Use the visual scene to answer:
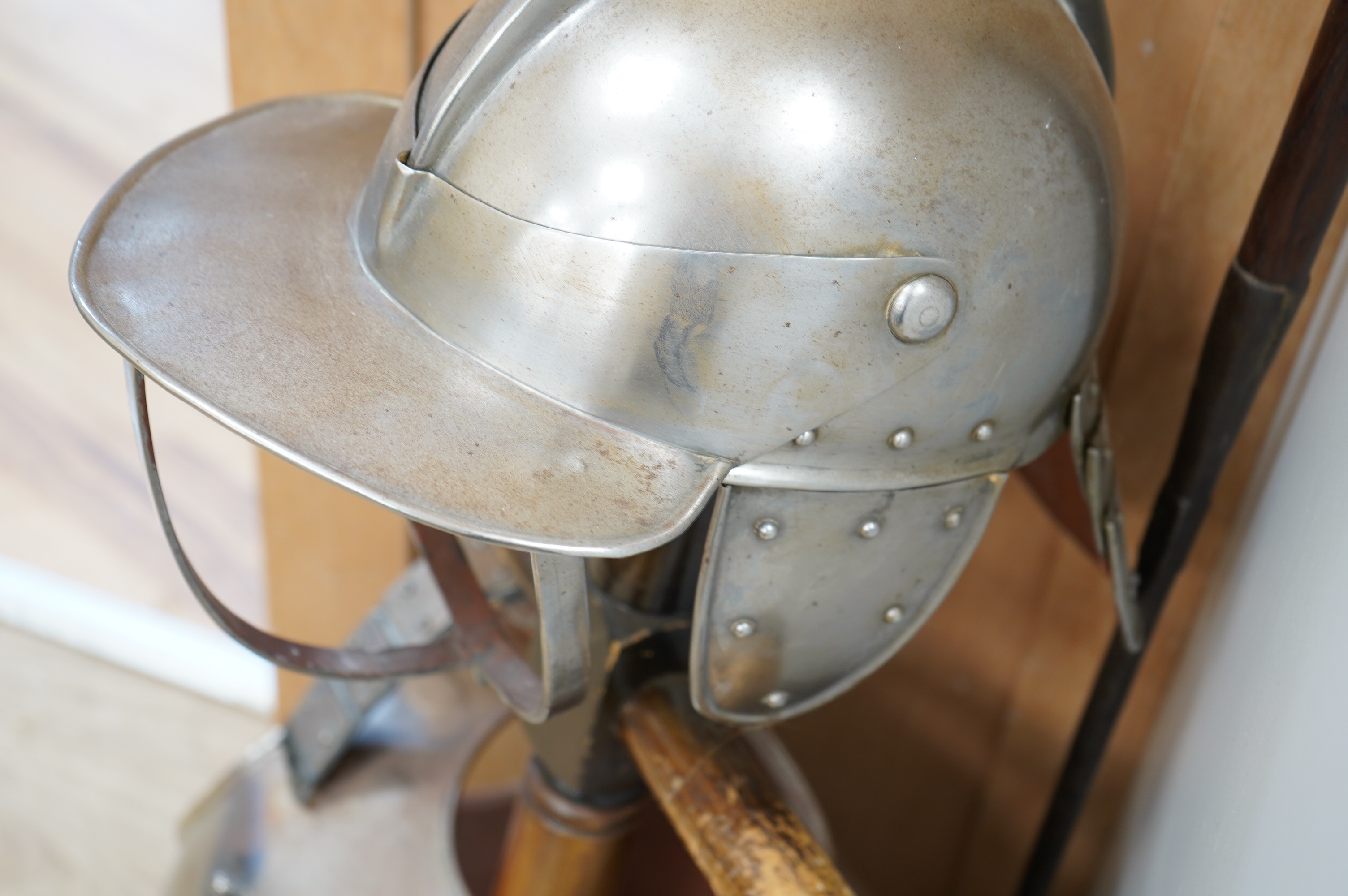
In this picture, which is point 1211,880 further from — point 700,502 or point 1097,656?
point 1097,656

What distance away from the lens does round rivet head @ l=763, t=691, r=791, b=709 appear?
0.63 metres

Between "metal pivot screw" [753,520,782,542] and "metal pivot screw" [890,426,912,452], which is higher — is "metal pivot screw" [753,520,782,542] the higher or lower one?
the lower one

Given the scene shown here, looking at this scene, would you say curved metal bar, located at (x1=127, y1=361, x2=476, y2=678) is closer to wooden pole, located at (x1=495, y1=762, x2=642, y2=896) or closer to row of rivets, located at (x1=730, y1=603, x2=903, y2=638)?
wooden pole, located at (x1=495, y1=762, x2=642, y2=896)

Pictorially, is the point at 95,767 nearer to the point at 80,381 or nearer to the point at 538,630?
the point at 80,381

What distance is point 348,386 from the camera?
0.50 meters

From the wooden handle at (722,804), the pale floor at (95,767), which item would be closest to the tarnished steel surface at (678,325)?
the wooden handle at (722,804)

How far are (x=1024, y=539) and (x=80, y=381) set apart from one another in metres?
1.33

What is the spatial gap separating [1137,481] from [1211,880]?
1.52 feet

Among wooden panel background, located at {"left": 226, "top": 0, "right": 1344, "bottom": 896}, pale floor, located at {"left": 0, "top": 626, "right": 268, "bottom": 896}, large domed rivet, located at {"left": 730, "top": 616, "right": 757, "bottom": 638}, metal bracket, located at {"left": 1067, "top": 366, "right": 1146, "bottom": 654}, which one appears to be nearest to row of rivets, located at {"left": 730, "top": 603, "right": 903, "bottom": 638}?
large domed rivet, located at {"left": 730, "top": 616, "right": 757, "bottom": 638}

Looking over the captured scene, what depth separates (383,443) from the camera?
479mm

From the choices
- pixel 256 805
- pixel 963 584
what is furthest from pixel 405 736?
pixel 963 584

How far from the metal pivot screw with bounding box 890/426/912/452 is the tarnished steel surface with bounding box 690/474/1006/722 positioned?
3cm

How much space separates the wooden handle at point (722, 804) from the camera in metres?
0.59

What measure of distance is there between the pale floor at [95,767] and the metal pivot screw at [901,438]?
1.06m
